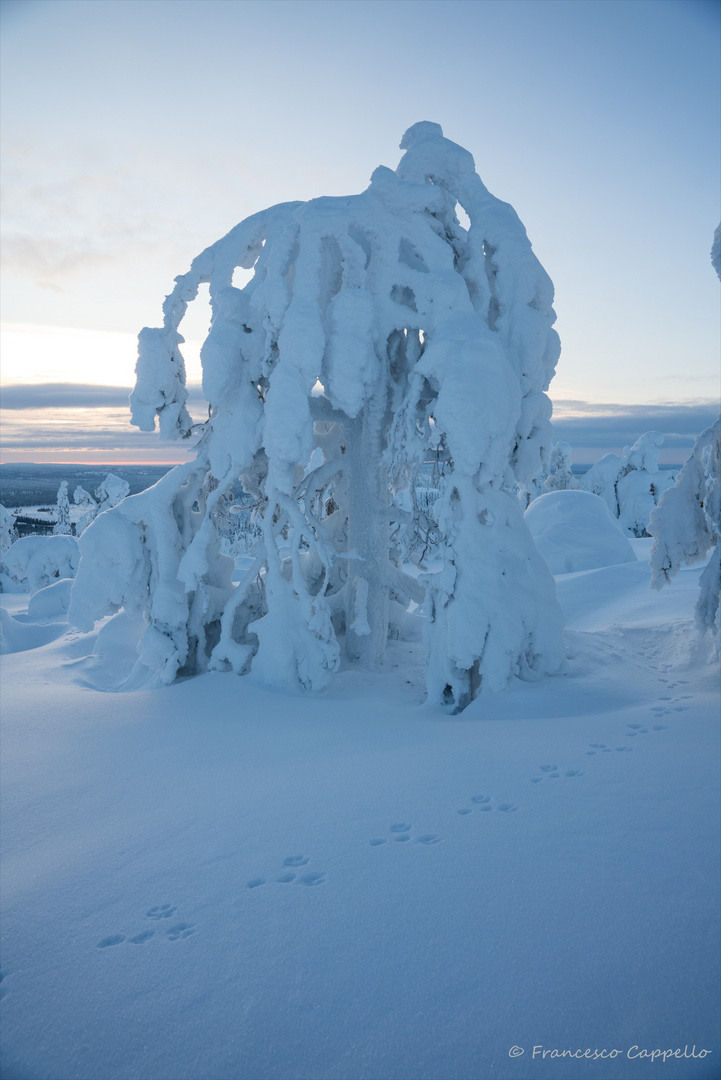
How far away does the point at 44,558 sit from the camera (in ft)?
114

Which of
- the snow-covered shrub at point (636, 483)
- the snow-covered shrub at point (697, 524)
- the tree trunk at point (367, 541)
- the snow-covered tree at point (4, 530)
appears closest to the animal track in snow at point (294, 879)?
the tree trunk at point (367, 541)

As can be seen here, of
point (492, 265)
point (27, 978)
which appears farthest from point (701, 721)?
point (492, 265)

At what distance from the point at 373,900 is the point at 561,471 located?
37505 mm

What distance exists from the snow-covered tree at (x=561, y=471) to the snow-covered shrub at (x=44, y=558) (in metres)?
29.5

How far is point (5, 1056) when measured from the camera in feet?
6.78

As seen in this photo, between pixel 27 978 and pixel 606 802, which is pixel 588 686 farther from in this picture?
pixel 27 978

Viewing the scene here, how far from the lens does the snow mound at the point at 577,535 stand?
52.9 ft

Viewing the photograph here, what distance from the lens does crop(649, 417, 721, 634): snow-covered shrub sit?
626 cm

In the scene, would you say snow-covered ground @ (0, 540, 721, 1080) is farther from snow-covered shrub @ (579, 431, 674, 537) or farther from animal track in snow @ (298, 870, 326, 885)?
snow-covered shrub @ (579, 431, 674, 537)

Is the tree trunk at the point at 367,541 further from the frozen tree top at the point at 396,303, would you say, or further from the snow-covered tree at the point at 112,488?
the snow-covered tree at the point at 112,488

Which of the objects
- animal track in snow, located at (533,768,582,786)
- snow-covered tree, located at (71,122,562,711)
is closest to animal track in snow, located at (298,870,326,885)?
animal track in snow, located at (533,768,582,786)

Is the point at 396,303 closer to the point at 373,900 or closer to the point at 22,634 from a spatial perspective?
the point at 373,900

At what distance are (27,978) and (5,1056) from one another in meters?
0.37

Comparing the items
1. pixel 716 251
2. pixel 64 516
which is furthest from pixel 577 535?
pixel 64 516
